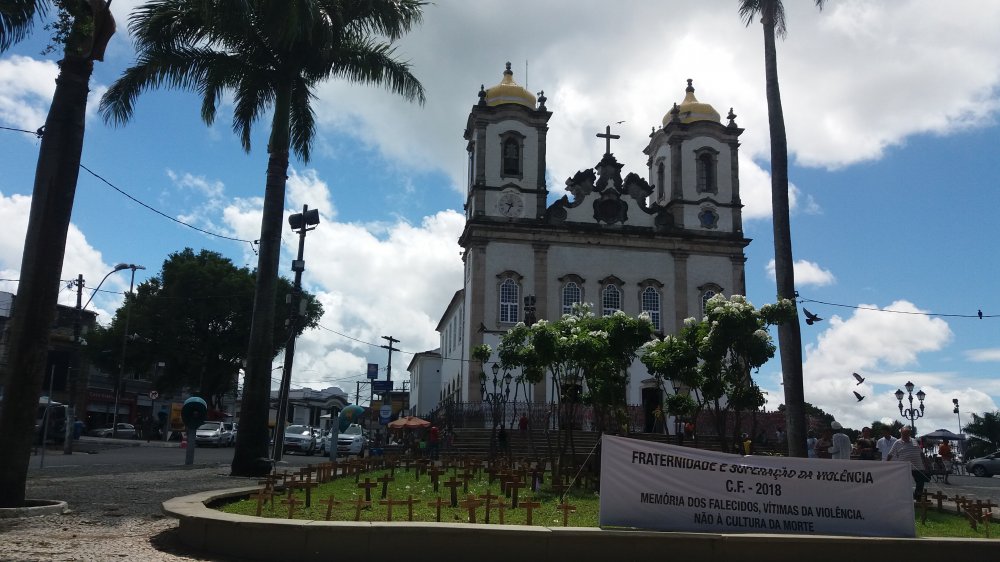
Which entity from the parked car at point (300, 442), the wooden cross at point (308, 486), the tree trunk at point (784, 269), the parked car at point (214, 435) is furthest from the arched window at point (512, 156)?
the wooden cross at point (308, 486)

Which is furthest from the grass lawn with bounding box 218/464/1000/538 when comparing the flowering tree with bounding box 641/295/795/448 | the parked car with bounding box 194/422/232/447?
the parked car with bounding box 194/422/232/447

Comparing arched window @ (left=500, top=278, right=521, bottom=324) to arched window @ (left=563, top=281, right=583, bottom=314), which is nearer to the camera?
arched window @ (left=500, top=278, right=521, bottom=324)

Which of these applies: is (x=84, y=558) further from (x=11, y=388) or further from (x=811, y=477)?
Answer: (x=811, y=477)

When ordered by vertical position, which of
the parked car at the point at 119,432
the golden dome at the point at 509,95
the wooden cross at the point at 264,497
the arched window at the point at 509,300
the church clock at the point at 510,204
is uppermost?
the golden dome at the point at 509,95

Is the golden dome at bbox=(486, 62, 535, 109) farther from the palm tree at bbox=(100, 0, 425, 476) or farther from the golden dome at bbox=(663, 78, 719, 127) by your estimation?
the palm tree at bbox=(100, 0, 425, 476)

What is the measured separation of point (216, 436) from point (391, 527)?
36.1 metres

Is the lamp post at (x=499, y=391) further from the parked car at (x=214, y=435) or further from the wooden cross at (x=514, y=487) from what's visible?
the wooden cross at (x=514, y=487)

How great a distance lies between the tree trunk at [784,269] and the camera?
1664 cm

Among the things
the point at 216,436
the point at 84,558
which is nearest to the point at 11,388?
the point at 84,558

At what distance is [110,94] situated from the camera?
1902 centimetres

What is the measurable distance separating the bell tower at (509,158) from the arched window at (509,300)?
3207 mm

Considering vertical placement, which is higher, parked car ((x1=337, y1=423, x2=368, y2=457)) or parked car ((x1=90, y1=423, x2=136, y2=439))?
parked car ((x1=90, y1=423, x2=136, y2=439))

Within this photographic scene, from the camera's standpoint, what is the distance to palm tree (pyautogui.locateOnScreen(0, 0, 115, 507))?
1081cm

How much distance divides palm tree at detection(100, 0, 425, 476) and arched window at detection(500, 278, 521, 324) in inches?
869
